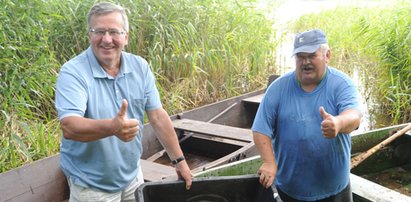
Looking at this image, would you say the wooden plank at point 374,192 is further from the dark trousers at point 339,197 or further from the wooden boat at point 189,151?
the wooden boat at point 189,151

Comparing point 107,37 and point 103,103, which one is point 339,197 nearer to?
point 103,103

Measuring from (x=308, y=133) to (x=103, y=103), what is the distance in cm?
97

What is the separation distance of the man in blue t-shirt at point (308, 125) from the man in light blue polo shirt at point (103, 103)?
49 centimetres

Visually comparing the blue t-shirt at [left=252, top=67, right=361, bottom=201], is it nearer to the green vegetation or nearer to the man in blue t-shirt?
the man in blue t-shirt

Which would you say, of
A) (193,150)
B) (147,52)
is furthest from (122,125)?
(147,52)

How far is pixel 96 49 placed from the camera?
1.84 m

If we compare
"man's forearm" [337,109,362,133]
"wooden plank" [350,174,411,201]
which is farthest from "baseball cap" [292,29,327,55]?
"wooden plank" [350,174,411,201]

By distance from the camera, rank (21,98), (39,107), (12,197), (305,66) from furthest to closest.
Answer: (39,107) → (21,98) → (12,197) → (305,66)

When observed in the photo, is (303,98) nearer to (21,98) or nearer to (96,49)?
(96,49)

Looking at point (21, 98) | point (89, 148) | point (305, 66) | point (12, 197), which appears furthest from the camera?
point (21, 98)

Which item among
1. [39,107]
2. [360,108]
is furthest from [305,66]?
[39,107]

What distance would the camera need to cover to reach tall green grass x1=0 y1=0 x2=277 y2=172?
3449 mm

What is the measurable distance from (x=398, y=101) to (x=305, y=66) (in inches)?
157

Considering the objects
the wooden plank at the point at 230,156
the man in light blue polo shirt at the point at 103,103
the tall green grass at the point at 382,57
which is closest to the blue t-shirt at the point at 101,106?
the man in light blue polo shirt at the point at 103,103
